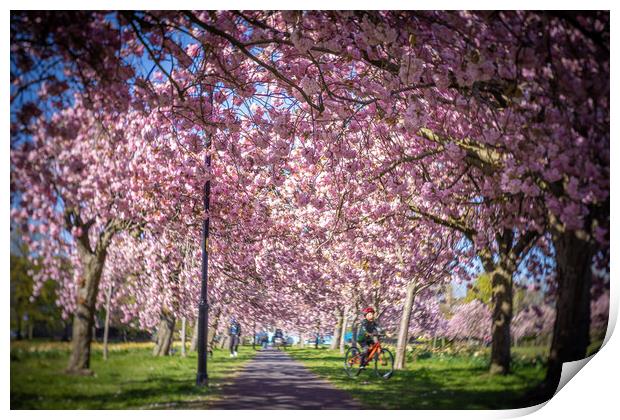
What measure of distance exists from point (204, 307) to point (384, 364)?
5.08ft

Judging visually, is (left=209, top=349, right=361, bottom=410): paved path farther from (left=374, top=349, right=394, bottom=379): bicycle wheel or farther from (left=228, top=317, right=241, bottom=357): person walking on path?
(left=374, top=349, right=394, bottom=379): bicycle wheel

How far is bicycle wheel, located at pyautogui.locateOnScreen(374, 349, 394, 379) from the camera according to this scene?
5738mm

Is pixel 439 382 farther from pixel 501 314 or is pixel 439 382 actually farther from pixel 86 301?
pixel 86 301

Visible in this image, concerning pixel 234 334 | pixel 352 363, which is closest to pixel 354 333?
pixel 352 363

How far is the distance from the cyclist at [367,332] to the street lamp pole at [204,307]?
1271 millimetres

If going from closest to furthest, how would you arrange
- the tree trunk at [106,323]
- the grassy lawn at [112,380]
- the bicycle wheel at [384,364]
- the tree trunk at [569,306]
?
the grassy lawn at [112,380] → the tree trunk at [106,323] → the tree trunk at [569,306] → the bicycle wheel at [384,364]

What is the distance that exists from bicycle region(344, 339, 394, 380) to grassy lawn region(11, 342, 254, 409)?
3.38ft

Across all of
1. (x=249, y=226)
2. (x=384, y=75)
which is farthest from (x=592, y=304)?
(x=249, y=226)

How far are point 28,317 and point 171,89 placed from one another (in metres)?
2.04

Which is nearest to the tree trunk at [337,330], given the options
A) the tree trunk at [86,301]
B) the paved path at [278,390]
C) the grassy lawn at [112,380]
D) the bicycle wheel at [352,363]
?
the bicycle wheel at [352,363]

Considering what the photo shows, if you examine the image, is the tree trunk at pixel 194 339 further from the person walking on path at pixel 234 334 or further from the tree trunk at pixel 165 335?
the person walking on path at pixel 234 334

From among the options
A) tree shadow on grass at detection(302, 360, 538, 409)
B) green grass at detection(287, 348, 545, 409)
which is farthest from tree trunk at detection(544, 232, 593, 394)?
tree shadow on grass at detection(302, 360, 538, 409)

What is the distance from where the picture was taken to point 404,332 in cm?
575

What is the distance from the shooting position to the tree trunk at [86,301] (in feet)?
17.2
